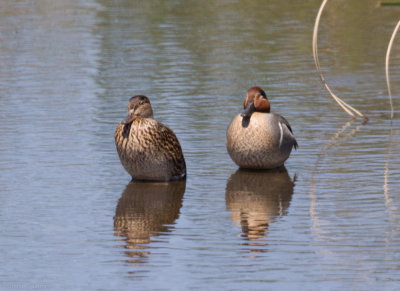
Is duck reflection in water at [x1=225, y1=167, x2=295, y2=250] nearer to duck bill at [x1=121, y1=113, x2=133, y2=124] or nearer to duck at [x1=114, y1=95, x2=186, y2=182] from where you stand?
duck at [x1=114, y1=95, x2=186, y2=182]

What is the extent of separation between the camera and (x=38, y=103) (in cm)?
1773

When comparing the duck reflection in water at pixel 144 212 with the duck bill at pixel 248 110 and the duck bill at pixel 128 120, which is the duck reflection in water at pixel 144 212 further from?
the duck bill at pixel 248 110

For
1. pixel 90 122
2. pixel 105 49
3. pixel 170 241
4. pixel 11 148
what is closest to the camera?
pixel 170 241

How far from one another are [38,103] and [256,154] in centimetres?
613

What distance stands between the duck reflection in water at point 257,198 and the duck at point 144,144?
79cm

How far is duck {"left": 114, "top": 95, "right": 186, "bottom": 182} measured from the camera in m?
12.0

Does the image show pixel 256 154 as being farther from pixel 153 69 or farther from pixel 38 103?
pixel 153 69

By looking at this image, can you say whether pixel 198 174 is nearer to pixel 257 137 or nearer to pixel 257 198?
pixel 257 137

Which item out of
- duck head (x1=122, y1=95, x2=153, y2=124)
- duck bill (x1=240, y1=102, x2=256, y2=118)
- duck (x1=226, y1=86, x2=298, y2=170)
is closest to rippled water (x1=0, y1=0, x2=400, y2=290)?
duck (x1=226, y1=86, x2=298, y2=170)

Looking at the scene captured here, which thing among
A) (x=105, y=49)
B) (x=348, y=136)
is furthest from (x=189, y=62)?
(x=348, y=136)

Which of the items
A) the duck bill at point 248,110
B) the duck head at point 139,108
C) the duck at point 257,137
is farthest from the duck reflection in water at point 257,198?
the duck head at point 139,108

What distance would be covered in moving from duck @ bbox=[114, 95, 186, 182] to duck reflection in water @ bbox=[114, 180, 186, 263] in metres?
0.23

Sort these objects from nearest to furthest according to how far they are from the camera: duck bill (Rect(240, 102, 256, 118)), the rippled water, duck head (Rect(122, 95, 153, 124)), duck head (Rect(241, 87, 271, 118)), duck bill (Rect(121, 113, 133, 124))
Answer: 1. the rippled water
2. duck bill (Rect(121, 113, 133, 124))
3. duck head (Rect(122, 95, 153, 124))
4. duck bill (Rect(240, 102, 256, 118))
5. duck head (Rect(241, 87, 271, 118))

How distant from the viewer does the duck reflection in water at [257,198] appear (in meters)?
10.3
